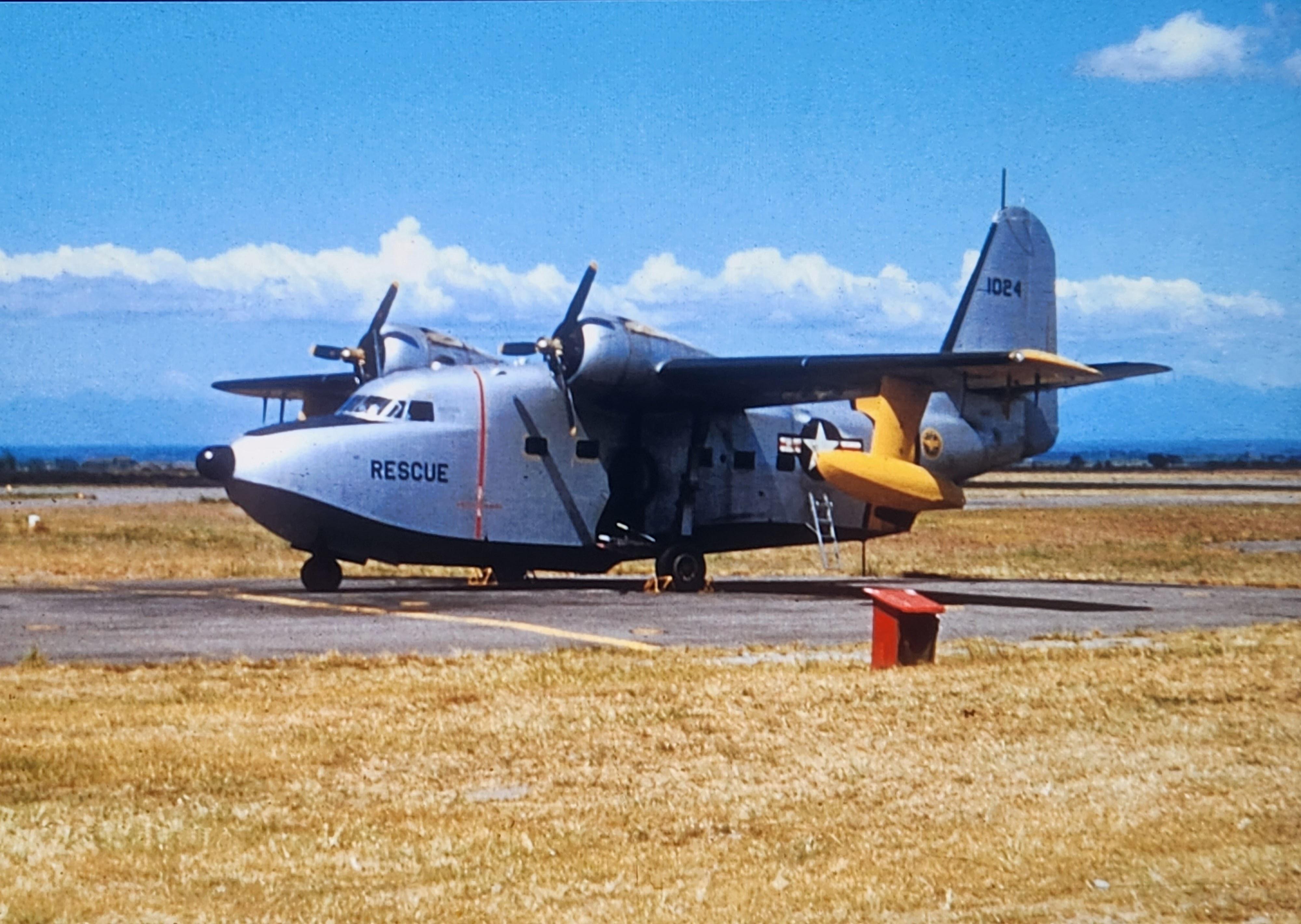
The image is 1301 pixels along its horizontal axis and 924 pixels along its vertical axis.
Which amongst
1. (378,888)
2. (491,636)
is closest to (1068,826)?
(378,888)

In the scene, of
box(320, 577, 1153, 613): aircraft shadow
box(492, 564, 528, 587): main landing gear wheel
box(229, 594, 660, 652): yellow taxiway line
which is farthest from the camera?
box(492, 564, 528, 587): main landing gear wheel

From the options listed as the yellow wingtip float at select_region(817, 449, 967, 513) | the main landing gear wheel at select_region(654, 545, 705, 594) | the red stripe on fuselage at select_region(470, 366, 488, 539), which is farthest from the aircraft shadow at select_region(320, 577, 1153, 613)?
the yellow wingtip float at select_region(817, 449, 967, 513)

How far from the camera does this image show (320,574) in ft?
83.3

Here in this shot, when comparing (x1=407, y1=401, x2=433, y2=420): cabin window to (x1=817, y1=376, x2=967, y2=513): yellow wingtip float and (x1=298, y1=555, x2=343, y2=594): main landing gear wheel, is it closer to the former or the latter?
(x1=298, y1=555, x2=343, y2=594): main landing gear wheel

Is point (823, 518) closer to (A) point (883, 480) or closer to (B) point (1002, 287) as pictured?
(A) point (883, 480)

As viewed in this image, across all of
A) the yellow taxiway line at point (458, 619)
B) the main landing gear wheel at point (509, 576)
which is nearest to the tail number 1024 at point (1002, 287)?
the main landing gear wheel at point (509, 576)

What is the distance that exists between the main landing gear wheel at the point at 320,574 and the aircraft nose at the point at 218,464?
2.20 meters

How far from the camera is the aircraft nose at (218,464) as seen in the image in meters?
23.9

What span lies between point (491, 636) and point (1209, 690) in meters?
8.37

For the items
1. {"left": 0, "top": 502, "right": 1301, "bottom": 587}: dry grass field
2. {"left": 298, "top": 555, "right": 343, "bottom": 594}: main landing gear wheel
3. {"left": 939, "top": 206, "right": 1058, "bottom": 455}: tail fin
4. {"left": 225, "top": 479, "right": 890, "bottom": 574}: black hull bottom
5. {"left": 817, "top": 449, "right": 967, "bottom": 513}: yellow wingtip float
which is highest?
{"left": 939, "top": 206, "right": 1058, "bottom": 455}: tail fin

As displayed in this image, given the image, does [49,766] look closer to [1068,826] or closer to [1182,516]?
[1068,826]

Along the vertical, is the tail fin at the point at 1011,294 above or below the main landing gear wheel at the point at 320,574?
above

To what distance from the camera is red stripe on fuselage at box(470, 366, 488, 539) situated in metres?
26.2

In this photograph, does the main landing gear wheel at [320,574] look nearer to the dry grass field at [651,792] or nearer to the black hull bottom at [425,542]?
the black hull bottom at [425,542]
